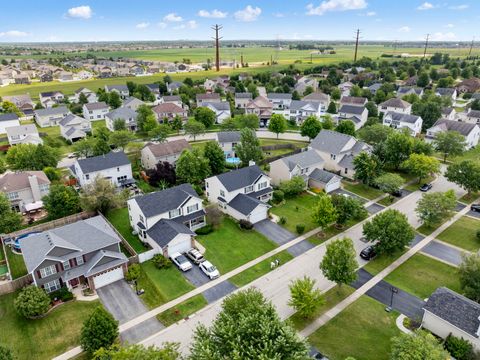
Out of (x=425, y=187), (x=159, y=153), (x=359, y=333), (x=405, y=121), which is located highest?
(x=405, y=121)

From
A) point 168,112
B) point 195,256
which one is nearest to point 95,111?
point 168,112

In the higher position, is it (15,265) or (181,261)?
(181,261)

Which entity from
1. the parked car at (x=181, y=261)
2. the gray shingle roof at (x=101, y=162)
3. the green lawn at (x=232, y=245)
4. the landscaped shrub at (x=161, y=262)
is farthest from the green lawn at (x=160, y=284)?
the gray shingle roof at (x=101, y=162)

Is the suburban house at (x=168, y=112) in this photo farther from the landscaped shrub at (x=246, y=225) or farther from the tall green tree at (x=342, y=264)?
the tall green tree at (x=342, y=264)

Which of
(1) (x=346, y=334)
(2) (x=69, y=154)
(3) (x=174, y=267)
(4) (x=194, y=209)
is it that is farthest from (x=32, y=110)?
(1) (x=346, y=334)

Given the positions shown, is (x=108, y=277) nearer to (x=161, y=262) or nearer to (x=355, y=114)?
(x=161, y=262)

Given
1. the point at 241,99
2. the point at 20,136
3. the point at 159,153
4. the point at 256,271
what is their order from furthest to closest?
1. the point at 241,99
2. the point at 20,136
3. the point at 159,153
4. the point at 256,271

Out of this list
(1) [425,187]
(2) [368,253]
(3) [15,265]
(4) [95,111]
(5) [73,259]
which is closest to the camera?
(5) [73,259]
